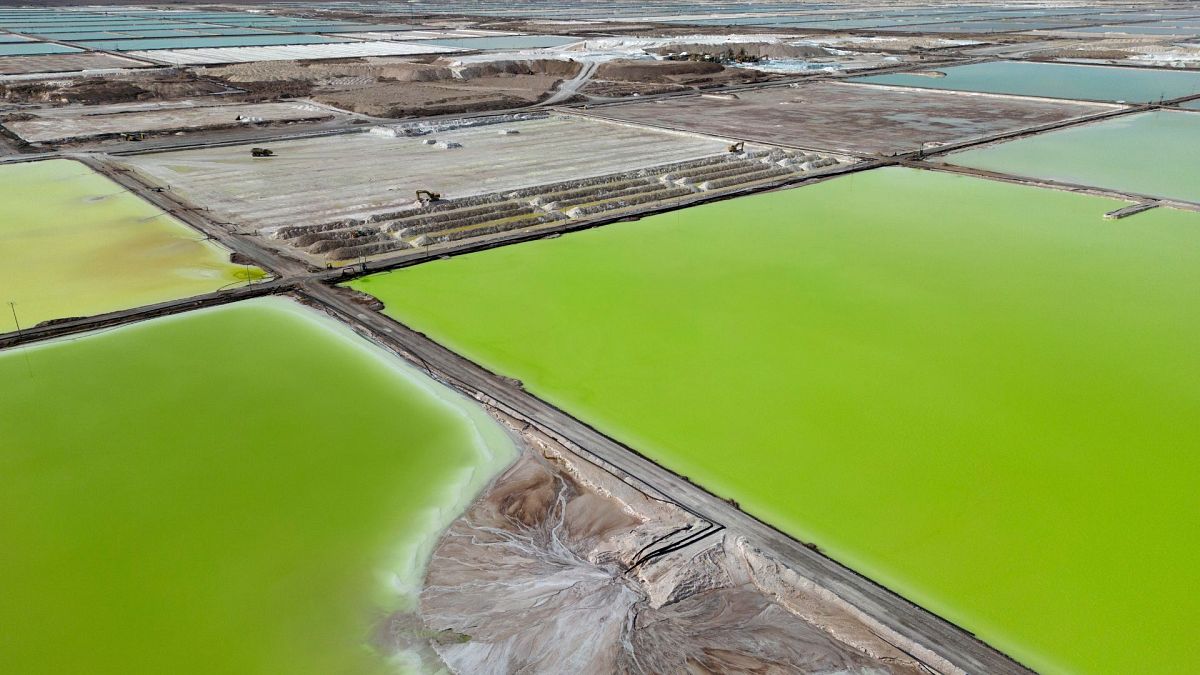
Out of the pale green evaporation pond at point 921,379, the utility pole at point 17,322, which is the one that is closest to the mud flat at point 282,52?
the utility pole at point 17,322

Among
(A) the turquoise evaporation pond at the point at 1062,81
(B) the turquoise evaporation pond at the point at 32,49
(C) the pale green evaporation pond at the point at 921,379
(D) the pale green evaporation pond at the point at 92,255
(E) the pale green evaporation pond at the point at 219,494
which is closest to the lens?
(E) the pale green evaporation pond at the point at 219,494

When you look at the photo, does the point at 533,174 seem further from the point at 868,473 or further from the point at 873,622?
the point at 873,622

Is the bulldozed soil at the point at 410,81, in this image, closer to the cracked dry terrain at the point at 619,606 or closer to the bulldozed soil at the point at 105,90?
the bulldozed soil at the point at 105,90

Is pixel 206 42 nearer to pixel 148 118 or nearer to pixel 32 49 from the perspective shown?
pixel 32 49

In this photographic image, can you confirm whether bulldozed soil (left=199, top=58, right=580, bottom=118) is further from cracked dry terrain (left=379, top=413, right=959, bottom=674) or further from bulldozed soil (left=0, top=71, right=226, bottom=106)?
cracked dry terrain (left=379, top=413, right=959, bottom=674)

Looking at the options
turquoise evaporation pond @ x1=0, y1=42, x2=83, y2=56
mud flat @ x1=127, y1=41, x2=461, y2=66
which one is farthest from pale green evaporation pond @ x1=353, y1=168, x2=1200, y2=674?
turquoise evaporation pond @ x1=0, y1=42, x2=83, y2=56
